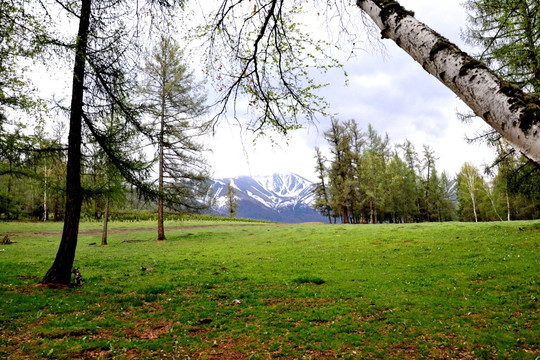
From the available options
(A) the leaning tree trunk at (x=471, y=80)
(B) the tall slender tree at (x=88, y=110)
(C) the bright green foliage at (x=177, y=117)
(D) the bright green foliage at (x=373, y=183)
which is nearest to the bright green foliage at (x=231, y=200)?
(D) the bright green foliage at (x=373, y=183)

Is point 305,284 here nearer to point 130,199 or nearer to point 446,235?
point 130,199

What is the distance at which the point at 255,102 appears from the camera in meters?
4.90

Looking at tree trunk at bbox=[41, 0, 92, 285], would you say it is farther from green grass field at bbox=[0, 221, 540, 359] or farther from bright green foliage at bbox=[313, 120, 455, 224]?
bright green foliage at bbox=[313, 120, 455, 224]

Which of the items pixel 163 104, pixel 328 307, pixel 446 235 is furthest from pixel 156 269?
pixel 446 235

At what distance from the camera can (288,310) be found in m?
7.27

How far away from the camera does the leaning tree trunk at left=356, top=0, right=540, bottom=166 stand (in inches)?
56.8

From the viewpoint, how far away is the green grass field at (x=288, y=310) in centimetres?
514

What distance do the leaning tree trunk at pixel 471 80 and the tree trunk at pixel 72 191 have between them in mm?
9858

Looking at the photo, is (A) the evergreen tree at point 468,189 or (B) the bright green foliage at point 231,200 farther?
(B) the bright green foliage at point 231,200

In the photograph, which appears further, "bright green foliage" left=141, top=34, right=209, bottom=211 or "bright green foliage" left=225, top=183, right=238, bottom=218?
"bright green foliage" left=225, top=183, right=238, bottom=218

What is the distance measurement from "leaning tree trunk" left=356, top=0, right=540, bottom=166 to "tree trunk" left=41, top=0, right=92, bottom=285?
9858 mm

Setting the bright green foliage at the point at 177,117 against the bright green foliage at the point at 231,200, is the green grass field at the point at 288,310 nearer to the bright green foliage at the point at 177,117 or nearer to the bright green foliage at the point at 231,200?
the bright green foliage at the point at 177,117

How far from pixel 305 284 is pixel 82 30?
11556 mm

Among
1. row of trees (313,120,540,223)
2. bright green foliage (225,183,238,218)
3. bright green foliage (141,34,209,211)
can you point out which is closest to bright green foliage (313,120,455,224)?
row of trees (313,120,540,223)
